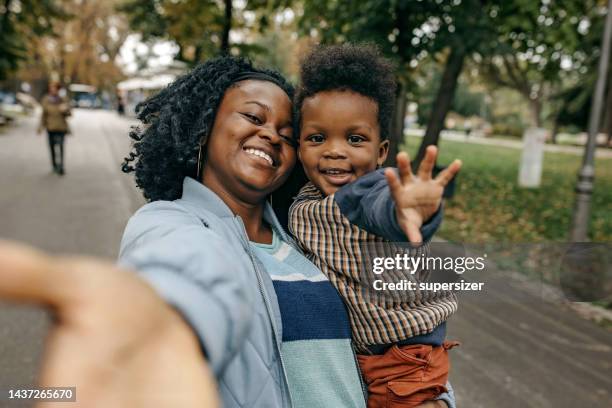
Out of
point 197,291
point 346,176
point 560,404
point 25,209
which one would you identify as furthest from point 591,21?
point 197,291

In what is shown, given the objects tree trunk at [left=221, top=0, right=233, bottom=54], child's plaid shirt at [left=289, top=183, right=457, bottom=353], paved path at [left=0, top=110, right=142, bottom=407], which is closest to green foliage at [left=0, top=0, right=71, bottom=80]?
paved path at [left=0, top=110, right=142, bottom=407]

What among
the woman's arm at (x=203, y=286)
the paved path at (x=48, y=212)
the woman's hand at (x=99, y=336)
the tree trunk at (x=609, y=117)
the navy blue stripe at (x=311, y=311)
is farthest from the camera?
the tree trunk at (x=609, y=117)

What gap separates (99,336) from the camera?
54 cm

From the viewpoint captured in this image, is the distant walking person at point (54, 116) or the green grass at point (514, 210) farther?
the distant walking person at point (54, 116)

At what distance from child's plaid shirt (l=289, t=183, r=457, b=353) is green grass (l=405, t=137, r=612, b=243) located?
21.3 feet

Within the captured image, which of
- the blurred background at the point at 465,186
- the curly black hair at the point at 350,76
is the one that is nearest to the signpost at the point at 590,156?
the blurred background at the point at 465,186

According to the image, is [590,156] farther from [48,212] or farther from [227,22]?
[48,212]

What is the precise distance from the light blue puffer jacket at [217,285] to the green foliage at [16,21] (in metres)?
16.8

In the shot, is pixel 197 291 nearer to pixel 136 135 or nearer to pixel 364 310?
pixel 364 310

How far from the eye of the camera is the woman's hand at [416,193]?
1095 mm

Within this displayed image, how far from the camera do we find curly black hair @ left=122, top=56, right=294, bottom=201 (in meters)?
1.66

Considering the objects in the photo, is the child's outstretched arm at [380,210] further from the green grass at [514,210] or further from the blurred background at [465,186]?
the green grass at [514,210]

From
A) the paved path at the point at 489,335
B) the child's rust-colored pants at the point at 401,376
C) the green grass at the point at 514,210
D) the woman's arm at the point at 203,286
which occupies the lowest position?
the paved path at the point at 489,335

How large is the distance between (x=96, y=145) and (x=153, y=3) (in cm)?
804
